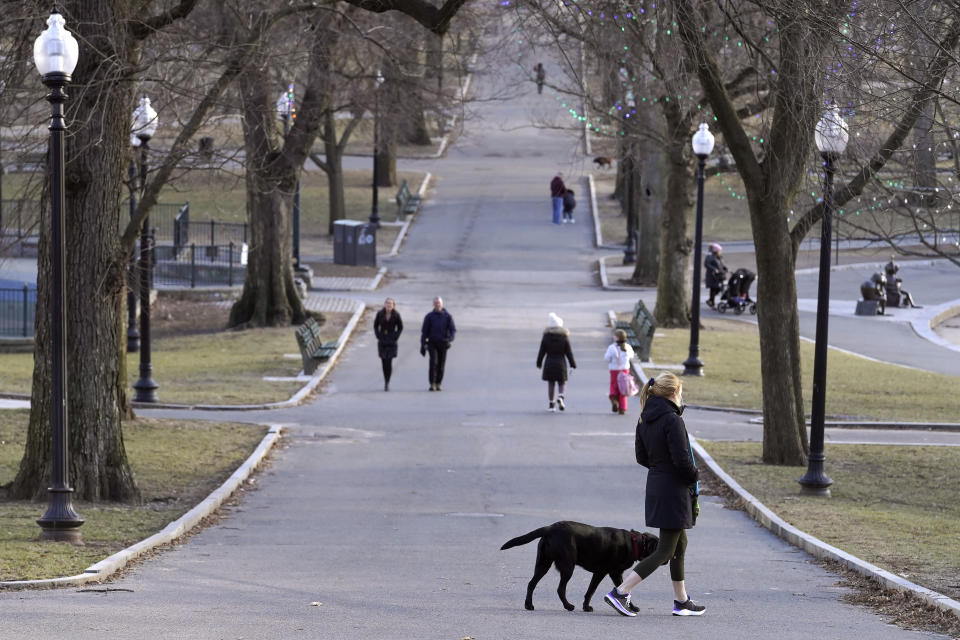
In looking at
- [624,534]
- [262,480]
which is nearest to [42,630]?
[624,534]

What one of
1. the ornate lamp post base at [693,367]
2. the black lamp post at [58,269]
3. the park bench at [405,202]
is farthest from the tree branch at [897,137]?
the park bench at [405,202]

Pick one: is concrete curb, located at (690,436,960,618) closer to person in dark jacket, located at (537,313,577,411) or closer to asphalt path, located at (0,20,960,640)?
asphalt path, located at (0,20,960,640)

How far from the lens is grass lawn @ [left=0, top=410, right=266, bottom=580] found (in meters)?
10.2

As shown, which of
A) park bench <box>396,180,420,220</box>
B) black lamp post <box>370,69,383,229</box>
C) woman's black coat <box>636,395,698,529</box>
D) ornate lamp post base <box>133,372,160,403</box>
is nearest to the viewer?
woman's black coat <box>636,395,698,529</box>

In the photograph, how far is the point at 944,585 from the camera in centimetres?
955

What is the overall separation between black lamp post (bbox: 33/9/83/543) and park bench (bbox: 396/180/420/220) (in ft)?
131

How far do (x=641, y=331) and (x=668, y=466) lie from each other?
18.4 metres

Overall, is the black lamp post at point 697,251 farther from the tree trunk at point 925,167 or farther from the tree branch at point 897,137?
the tree trunk at point 925,167

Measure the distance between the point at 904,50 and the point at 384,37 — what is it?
16164mm

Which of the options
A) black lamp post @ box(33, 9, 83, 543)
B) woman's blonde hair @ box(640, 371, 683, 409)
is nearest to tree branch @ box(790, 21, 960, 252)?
woman's blonde hair @ box(640, 371, 683, 409)

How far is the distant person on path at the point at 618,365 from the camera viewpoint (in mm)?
20406

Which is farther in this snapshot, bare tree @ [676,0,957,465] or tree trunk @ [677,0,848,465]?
→ tree trunk @ [677,0,848,465]

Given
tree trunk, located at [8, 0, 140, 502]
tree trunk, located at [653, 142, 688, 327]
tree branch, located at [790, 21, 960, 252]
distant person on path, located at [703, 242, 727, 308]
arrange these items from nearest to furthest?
tree branch, located at [790, 21, 960, 252] → tree trunk, located at [8, 0, 140, 502] → tree trunk, located at [653, 142, 688, 327] → distant person on path, located at [703, 242, 727, 308]

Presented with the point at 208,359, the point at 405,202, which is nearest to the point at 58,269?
the point at 208,359
